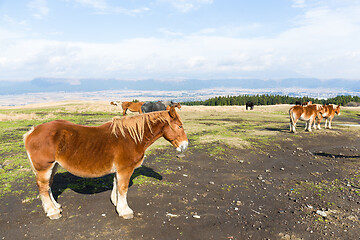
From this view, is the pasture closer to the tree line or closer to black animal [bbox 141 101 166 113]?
black animal [bbox 141 101 166 113]

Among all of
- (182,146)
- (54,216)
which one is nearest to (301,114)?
(182,146)

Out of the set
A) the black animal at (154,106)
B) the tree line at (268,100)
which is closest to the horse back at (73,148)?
the black animal at (154,106)

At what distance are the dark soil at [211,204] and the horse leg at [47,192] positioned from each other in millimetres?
236

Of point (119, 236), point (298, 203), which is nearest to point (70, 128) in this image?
point (119, 236)

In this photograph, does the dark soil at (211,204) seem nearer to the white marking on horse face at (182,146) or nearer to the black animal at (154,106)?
the white marking on horse face at (182,146)

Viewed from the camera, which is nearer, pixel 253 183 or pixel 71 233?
pixel 71 233

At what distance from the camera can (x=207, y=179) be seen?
9266 millimetres

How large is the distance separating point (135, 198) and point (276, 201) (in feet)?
16.2

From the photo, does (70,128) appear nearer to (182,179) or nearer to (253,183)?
(182,179)

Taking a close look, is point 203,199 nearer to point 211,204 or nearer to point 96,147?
point 211,204

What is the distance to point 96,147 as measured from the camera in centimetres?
563

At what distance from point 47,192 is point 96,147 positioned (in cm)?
190

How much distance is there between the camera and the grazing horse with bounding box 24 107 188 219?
210 inches

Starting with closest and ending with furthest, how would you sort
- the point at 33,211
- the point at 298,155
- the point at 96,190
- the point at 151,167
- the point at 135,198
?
the point at 33,211
the point at 135,198
the point at 96,190
the point at 151,167
the point at 298,155
